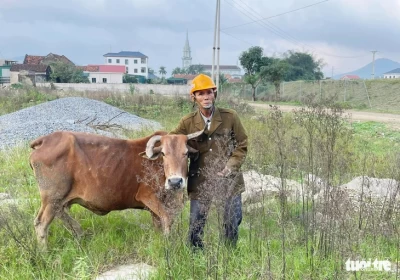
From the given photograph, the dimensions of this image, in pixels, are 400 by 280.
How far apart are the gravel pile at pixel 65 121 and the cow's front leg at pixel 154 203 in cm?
582

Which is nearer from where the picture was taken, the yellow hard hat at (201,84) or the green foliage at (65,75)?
the yellow hard hat at (201,84)

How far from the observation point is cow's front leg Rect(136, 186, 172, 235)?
174 inches

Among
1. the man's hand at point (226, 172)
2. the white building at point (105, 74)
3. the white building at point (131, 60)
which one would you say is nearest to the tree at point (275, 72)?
the white building at point (105, 74)

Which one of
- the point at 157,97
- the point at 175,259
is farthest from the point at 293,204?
the point at 157,97

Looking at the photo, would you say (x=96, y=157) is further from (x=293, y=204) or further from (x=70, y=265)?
(x=293, y=204)

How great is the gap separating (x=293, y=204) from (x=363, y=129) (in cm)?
951

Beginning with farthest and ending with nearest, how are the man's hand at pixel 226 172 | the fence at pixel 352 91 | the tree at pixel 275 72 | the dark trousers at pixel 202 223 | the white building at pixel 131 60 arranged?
the white building at pixel 131 60 < the tree at pixel 275 72 < the fence at pixel 352 91 < the dark trousers at pixel 202 223 < the man's hand at pixel 226 172

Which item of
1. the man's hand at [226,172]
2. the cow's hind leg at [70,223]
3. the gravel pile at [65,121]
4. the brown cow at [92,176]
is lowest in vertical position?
the cow's hind leg at [70,223]

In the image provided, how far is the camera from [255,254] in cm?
389

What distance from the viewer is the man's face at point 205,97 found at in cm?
423

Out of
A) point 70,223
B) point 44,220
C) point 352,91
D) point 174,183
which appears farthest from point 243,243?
point 352,91

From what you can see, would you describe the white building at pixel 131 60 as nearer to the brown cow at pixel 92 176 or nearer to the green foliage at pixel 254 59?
the green foliage at pixel 254 59

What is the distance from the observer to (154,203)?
4.59 meters

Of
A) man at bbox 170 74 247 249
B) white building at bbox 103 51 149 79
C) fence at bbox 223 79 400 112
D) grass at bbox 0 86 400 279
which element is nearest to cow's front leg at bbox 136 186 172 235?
grass at bbox 0 86 400 279
